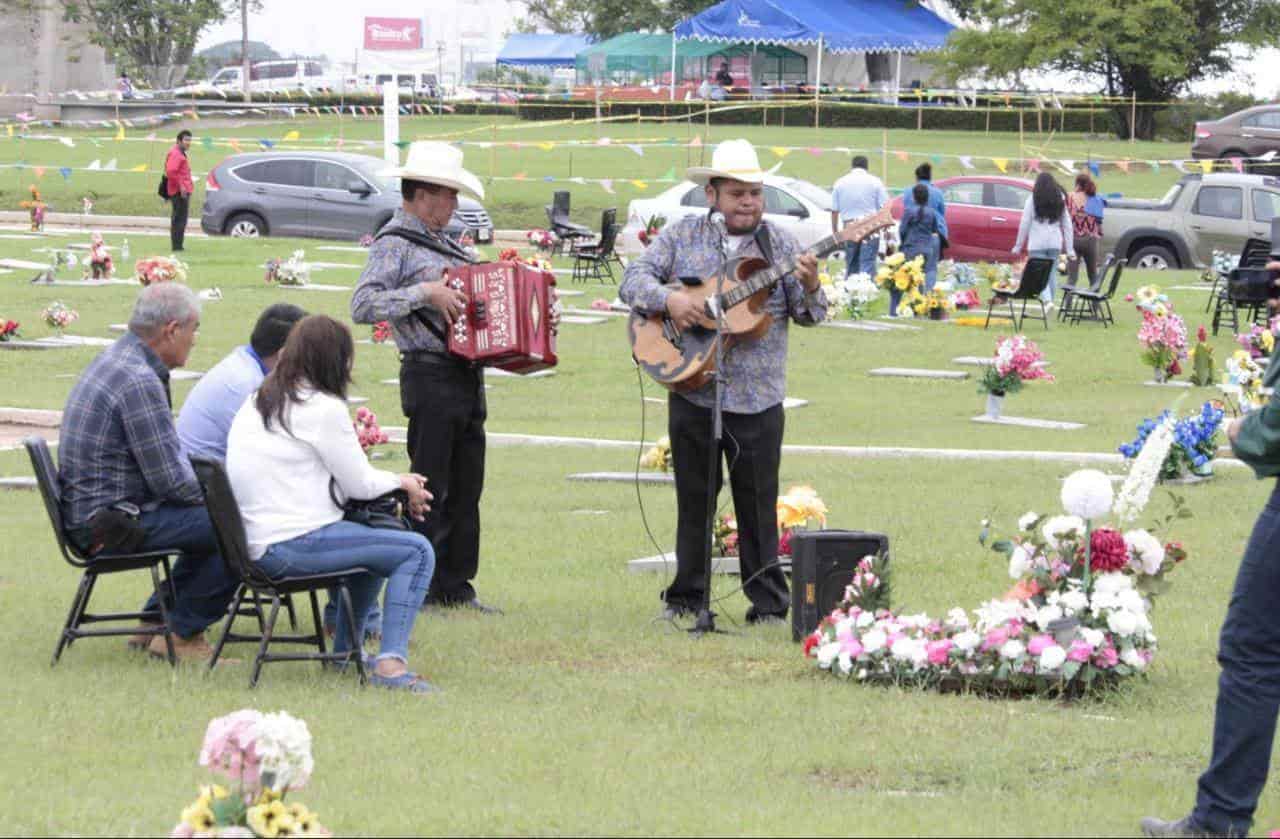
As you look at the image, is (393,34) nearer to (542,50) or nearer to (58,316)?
(542,50)

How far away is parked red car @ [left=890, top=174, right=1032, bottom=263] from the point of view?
31.2m

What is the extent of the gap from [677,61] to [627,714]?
239ft

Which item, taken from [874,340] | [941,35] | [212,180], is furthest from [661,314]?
[941,35]

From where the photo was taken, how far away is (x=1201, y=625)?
8789mm

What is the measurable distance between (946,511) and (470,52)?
104505mm

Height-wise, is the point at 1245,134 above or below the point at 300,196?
above

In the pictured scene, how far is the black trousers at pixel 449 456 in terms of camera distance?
895cm

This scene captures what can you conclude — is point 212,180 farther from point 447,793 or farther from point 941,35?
point 941,35

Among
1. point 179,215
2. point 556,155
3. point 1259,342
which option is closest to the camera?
point 1259,342

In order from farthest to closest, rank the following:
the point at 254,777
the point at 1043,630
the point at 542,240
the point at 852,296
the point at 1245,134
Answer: the point at 1245,134
the point at 542,240
the point at 852,296
the point at 1043,630
the point at 254,777

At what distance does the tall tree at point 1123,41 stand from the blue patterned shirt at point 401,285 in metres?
52.5

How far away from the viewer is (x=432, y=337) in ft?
29.2

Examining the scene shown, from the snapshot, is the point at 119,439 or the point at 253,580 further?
the point at 119,439

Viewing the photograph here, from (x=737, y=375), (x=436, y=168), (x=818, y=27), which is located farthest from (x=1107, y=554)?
(x=818, y=27)
